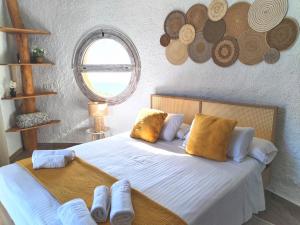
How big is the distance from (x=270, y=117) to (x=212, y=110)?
0.61 meters

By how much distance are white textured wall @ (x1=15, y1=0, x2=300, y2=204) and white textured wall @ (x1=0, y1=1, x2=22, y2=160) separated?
0.38m

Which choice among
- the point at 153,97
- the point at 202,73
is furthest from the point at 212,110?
the point at 153,97

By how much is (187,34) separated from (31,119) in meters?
2.53

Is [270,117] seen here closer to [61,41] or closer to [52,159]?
[52,159]

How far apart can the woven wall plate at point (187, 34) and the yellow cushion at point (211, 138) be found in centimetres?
112

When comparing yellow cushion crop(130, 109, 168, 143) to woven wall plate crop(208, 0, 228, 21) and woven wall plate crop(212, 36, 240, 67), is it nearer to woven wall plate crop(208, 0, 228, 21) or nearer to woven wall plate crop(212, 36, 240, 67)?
woven wall plate crop(212, 36, 240, 67)

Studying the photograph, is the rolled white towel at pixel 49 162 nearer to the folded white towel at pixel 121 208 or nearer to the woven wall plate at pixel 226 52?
the folded white towel at pixel 121 208

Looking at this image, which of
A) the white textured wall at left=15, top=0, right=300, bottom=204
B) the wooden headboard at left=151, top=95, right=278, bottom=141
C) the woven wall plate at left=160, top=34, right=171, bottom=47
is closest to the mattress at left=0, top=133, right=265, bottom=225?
the wooden headboard at left=151, top=95, right=278, bottom=141

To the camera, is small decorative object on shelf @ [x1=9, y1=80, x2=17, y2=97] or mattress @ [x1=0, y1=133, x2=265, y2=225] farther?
small decorative object on shelf @ [x1=9, y1=80, x2=17, y2=97]

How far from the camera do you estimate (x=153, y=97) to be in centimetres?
317

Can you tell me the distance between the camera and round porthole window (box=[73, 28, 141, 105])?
3322mm

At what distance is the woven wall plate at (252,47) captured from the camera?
7.22 feet

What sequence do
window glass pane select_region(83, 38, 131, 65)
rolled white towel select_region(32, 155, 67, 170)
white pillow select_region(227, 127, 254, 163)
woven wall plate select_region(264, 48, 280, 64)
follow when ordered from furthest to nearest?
window glass pane select_region(83, 38, 131, 65) → woven wall plate select_region(264, 48, 280, 64) → white pillow select_region(227, 127, 254, 163) → rolled white towel select_region(32, 155, 67, 170)

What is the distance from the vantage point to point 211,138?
2.04 metres
